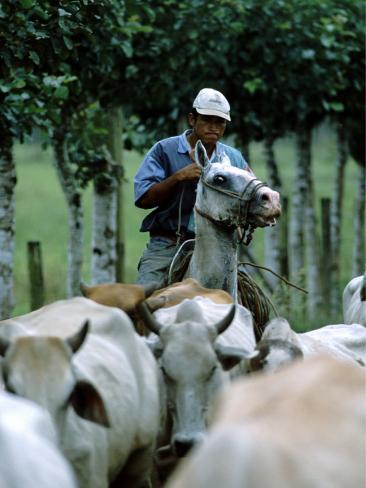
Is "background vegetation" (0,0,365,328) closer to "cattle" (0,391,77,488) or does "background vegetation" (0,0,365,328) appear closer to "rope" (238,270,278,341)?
"rope" (238,270,278,341)

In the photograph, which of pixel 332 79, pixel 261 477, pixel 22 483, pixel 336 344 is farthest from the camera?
pixel 332 79

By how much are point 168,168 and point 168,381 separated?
325 centimetres

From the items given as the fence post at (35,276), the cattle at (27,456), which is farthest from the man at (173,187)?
the fence post at (35,276)

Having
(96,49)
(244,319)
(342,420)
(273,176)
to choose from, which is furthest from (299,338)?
(273,176)

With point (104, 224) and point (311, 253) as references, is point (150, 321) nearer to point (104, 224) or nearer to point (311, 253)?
point (104, 224)

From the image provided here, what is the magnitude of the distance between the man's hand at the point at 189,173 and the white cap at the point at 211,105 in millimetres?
574

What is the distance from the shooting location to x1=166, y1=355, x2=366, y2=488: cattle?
591cm

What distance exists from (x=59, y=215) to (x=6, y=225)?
122 ft

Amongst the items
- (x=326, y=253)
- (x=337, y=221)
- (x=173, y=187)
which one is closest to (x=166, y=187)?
(x=173, y=187)

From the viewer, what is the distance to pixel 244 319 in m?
10.8

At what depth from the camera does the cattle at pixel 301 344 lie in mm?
9594

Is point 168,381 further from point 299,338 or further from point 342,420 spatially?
point 342,420

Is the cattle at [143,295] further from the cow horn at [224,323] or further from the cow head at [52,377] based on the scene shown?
the cow head at [52,377]

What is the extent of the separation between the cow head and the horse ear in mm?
3510
